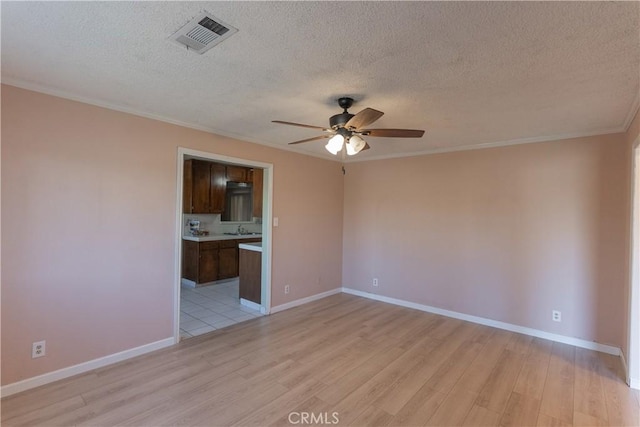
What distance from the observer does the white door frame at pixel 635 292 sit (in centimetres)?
261

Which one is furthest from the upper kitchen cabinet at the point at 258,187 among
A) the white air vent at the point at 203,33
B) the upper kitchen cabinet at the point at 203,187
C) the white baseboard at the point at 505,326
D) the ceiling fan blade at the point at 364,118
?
the white air vent at the point at 203,33

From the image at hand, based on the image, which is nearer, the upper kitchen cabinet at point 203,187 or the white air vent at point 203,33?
the white air vent at point 203,33

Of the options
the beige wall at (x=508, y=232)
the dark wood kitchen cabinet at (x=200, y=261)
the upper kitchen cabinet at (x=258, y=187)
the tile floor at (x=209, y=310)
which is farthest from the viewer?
the dark wood kitchen cabinet at (x=200, y=261)

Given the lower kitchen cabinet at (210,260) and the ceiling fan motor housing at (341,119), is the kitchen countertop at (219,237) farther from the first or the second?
the ceiling fan motor housing at (341,119)

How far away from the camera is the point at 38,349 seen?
2.50 meters

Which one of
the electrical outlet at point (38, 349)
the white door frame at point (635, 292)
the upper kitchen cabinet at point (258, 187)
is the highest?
the upper kitchen cabinet at point (258, 187)

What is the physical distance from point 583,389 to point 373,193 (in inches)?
135

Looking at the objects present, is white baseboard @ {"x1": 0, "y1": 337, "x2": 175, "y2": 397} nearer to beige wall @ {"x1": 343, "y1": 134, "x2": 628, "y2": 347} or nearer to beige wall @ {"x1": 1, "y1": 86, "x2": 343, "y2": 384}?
beige wall @ {"x1": 1, "y1": 86, "x2": 343, "y2": 384}

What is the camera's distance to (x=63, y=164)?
8.52 ft

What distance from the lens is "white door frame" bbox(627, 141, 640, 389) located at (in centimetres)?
261

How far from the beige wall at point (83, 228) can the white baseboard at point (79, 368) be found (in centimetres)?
4

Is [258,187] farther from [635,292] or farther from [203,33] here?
[635,292]

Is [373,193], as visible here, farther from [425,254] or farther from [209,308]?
[209,308]

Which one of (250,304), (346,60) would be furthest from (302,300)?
(346,60)
